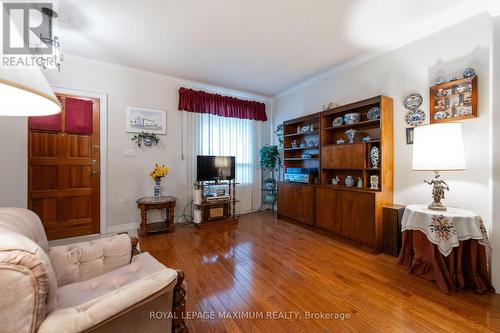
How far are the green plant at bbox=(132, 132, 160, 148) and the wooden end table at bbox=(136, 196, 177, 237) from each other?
95cm

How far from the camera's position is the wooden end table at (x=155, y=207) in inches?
127

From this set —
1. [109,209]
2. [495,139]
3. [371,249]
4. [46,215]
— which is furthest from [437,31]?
[46,215]

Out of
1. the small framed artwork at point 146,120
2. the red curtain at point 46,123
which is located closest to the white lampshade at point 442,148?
the small framed artwork at point 146,120

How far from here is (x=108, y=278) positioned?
4.42ft

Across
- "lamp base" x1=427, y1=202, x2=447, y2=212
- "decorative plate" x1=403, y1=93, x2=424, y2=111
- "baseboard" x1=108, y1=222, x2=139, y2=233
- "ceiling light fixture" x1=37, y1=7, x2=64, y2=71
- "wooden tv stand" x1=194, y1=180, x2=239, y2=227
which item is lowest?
"baseboard" x1=108, y1=222, x2=139, y2=233

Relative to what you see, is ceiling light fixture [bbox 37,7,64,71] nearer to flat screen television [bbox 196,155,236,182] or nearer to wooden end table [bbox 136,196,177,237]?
wooden end table [bbox 136,196,177,237]

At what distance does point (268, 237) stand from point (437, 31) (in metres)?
3.33

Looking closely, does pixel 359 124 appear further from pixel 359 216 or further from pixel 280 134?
pixel 280 134

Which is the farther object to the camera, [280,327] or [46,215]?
[46,215]

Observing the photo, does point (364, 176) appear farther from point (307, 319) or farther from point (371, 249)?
point (307, 319)

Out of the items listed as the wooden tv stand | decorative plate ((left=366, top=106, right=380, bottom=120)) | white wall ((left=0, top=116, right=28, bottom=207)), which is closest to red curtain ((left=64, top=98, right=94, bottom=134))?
white wall ((left=0, top=116, right=28, bottom=207))

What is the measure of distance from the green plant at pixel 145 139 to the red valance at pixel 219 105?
0.73 m

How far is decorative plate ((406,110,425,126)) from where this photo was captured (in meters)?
2.55

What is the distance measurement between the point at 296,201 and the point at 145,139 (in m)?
2.88
